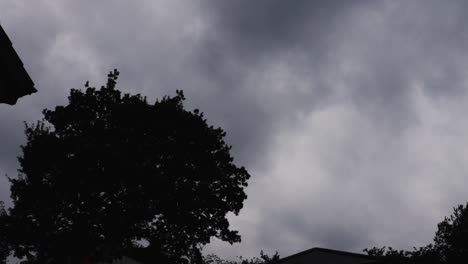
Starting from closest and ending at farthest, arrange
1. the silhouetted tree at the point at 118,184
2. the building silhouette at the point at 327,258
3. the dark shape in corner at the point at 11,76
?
the dark shape in corner at the point at 11,76 < the silhouetted tree at the point at 118,184 < the building silhouette at the point at 327,258

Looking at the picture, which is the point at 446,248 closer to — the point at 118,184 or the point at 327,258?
the point at 327,258

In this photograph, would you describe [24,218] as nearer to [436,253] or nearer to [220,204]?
[220,204]

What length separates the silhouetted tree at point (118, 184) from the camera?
2944 centimetres

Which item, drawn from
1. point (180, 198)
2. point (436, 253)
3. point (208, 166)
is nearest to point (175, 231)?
point (180, 198)

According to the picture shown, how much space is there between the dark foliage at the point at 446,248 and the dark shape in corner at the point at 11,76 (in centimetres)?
4031

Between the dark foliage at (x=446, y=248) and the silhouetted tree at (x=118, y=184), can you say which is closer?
the silhouetted tree at (x=118, y=184)

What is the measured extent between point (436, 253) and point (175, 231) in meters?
35.4

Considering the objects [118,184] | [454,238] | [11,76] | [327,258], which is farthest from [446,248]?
[11,76]

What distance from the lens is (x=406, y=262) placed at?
44.2m

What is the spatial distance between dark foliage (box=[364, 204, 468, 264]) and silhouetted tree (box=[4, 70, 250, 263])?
68.5 ft

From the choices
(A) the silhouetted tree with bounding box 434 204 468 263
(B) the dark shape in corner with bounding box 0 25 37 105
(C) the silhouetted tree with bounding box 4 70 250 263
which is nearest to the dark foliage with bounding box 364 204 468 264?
(A) the silhouetted tree with bounding box 434 204 468 263

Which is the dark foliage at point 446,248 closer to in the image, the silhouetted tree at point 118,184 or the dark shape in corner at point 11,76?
the silhouetted tree at point 118,184

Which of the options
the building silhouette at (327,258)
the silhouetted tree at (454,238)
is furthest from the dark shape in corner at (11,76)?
the silhouetted tree at (454,238)

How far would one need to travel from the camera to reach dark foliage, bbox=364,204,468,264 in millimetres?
47844
